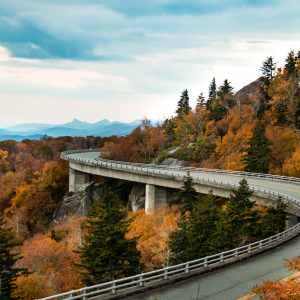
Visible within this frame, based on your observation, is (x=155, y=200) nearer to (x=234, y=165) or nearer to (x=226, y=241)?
(x=234, y=165)

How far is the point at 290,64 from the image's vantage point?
119188 millimetres

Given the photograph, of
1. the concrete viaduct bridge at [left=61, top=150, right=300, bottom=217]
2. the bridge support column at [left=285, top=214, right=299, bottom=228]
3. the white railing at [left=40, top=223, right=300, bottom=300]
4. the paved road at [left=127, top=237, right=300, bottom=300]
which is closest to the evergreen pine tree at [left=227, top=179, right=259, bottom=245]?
the white railing at [left=40, top=223, right=300, bottom=300]

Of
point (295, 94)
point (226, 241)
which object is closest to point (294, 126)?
point (295, 94)

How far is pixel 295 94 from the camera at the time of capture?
4023 inches

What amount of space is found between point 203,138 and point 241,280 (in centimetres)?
7785

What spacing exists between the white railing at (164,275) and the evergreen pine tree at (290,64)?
84177mm

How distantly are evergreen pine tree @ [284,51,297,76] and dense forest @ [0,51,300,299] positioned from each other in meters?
0.37

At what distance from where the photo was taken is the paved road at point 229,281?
864 inches

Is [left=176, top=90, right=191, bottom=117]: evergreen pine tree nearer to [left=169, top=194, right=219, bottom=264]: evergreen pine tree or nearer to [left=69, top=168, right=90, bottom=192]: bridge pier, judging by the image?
[left=69, top=168, right=90, bottom=192]: bridge pier

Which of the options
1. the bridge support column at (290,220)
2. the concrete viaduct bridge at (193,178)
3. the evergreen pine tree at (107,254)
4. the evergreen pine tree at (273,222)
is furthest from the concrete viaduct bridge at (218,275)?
the evergreen pine tree at (273,222)

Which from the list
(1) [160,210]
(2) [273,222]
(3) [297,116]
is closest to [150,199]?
(1) [160,210]

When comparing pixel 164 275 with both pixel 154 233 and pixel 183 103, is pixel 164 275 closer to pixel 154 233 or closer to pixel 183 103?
pixel 154 233

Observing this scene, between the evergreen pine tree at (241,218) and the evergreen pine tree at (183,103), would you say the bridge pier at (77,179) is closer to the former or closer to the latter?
the evergreen pine tree at (183,103)

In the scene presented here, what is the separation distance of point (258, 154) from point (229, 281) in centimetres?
5485
